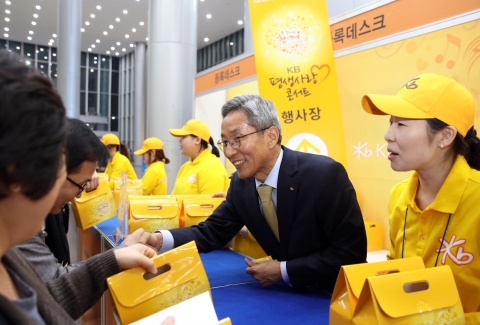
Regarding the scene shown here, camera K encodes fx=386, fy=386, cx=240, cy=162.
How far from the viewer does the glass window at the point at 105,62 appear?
20.6 meters

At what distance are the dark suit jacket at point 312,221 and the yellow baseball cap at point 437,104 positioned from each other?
47cm

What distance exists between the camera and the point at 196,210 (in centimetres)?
251

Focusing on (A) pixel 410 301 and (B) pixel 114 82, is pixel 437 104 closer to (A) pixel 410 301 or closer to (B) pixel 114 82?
(A) pixel 410 301

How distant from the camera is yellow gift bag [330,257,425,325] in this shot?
1092mm

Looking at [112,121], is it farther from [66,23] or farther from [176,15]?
[176,15]

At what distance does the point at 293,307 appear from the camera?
4.80ft

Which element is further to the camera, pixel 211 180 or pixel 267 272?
pixel 211 180

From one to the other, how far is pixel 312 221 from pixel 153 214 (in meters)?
1.12

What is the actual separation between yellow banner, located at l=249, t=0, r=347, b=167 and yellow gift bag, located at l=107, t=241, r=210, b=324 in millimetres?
2928

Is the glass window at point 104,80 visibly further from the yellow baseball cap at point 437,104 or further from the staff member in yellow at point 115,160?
the yellow baseball cap at point 437,104

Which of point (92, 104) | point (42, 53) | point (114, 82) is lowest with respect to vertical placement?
point (92, 104)

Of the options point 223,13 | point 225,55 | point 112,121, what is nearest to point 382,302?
point 223,13

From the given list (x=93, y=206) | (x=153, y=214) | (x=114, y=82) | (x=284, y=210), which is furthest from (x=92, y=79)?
(x=284, y=210)

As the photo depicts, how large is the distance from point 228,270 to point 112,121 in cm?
2058
